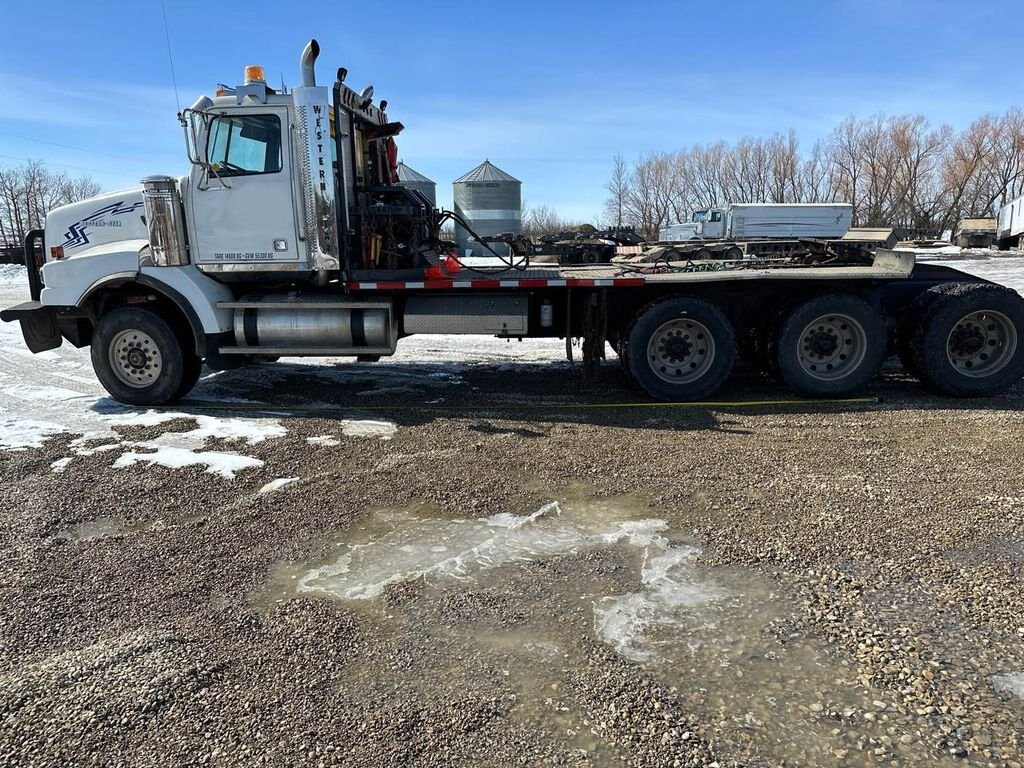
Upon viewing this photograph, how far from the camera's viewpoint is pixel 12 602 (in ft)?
11.6

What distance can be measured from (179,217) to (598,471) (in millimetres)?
5380

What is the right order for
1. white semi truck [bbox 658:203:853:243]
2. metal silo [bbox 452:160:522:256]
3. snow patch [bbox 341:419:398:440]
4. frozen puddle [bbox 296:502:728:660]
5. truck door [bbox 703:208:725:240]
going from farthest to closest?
metal silo [bbox 452:160:522:256], truck door [bbox 703:208:725:240], white semi truck [bbox 658:203:853:243], snow patch [bbox 341:419:398:440], frozen puddle [bbox 296:502:728:660]

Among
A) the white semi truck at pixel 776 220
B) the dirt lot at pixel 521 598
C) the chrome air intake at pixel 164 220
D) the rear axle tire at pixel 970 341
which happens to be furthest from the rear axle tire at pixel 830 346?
the white semi truck at pixel 776 220

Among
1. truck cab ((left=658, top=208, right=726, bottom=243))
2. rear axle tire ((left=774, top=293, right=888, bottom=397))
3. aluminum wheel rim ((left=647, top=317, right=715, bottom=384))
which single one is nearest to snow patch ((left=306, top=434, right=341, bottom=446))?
aluminum wheel rim ((left=647, top=317, right=715, bottom=384))

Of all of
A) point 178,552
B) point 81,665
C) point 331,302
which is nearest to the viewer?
point 81,665

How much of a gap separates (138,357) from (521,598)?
238 inches

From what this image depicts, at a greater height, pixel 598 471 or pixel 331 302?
pixel 331 302

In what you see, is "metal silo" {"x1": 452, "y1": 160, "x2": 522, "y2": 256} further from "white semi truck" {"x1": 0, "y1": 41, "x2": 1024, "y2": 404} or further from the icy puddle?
the icy puddle

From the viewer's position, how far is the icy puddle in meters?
2.59

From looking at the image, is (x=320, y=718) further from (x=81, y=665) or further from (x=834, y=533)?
(x=834, y=533)

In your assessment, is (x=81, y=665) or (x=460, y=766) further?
(x=81, y=665)

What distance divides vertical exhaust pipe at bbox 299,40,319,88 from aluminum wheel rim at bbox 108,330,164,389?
3292 mm

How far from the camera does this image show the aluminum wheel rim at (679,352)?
7395 millimetres

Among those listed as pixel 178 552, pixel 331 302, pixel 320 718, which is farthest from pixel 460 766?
pixel 331 302
